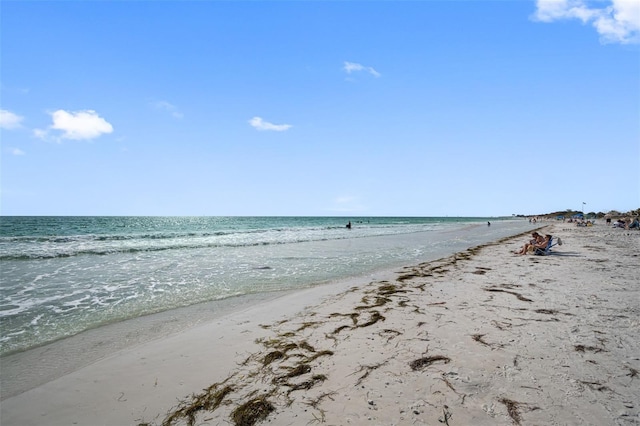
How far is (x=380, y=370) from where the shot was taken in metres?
4.52

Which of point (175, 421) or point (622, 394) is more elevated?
point (622, 394)

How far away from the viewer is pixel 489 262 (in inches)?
589

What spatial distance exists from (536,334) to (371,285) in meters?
5.60

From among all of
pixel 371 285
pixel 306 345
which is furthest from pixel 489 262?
pixel 306 345

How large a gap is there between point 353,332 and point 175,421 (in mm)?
3451

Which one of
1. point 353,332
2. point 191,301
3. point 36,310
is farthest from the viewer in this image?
point 191,301

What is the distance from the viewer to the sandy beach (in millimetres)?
3627

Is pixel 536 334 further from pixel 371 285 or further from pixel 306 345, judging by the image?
pixel 371 285

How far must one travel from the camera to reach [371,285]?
10.8 metres

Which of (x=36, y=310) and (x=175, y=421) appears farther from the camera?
(x=36, y=310)

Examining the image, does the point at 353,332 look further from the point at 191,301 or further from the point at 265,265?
the point at 265,265

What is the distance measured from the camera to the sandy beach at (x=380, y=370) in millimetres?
3627

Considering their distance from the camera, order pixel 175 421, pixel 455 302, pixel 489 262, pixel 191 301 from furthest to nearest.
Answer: pixel 489 262 → pixel 191 301 → pixel 455 302 → pixel 175 421

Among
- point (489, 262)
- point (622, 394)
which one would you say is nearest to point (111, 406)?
point (622, 394)
